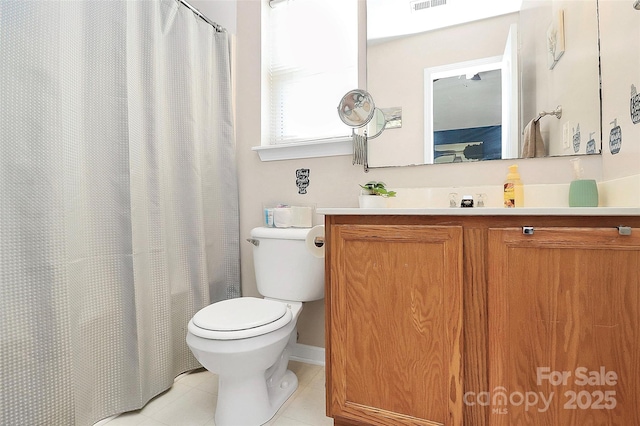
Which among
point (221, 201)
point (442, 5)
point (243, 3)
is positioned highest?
point (243, 3)

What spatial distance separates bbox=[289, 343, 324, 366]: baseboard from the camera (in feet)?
5.90

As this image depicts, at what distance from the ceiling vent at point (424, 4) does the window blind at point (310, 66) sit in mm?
356

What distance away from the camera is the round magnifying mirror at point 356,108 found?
159 centimetres

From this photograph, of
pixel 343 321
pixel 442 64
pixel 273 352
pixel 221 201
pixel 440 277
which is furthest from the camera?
pixel 221 201

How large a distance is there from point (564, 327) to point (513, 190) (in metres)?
0.61

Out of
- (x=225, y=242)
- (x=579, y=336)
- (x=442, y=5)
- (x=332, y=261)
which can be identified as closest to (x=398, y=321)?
(x=332, y=261)

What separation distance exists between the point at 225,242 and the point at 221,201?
9.4 inches

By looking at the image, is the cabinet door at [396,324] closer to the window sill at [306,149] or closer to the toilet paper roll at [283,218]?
the toilet paper roll at [283,218]

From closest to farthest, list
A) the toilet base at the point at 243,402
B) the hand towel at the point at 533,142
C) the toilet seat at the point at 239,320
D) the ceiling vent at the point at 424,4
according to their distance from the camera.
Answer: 1. the toilet seat at the point at 239,320
2. the toilet base at the point at 243,402
3. the hand towel at the point at 533,142
4. the ceiling vent at the point at 424,4

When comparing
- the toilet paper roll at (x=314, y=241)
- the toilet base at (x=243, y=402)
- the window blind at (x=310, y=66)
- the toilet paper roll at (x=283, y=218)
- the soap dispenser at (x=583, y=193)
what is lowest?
the toilet base at (x=243, y=402)

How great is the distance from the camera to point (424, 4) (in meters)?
1.56

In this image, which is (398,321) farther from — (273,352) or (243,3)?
(243,3)

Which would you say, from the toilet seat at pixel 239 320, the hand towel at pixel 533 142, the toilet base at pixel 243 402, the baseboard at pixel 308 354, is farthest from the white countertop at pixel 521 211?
the baseboard at pixel 308 354

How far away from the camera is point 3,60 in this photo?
3.26 ft
